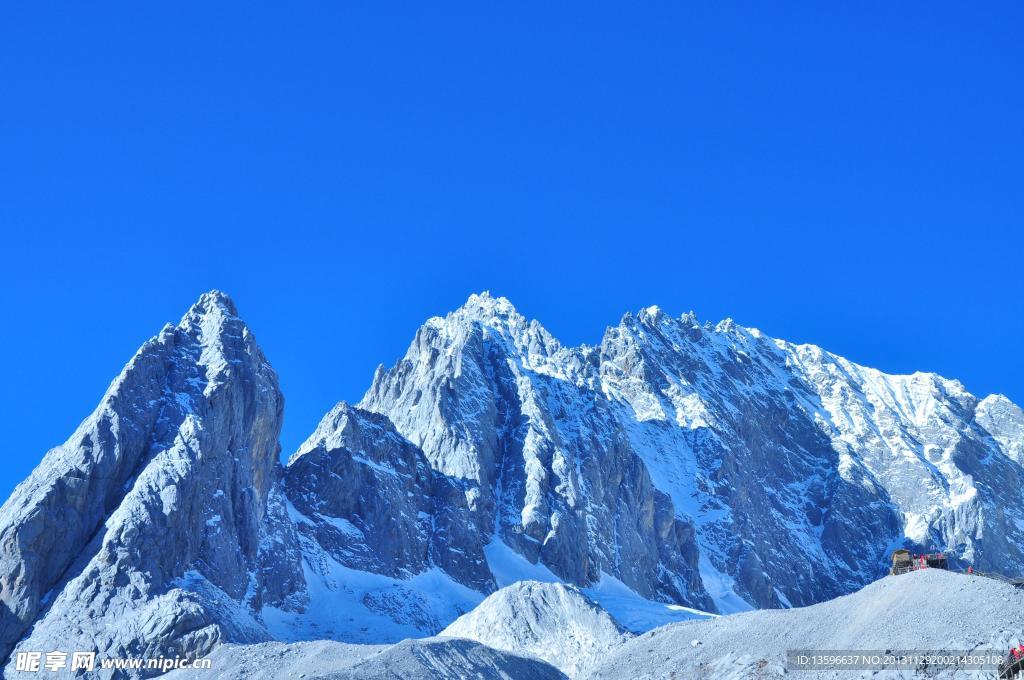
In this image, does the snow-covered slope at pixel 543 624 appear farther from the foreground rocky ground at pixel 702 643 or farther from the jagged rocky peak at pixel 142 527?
the jagged rocky peak at pixel 142 527

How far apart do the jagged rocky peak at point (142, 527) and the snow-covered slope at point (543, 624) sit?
27.6m

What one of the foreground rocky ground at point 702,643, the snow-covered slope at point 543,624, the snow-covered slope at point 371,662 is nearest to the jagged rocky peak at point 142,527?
the snow-covered slope at point 371,662

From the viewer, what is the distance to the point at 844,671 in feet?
310

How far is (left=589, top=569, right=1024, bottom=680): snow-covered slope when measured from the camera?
305 feet

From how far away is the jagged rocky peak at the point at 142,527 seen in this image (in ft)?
527

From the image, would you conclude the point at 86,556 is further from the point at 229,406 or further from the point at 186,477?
the point at 229,406

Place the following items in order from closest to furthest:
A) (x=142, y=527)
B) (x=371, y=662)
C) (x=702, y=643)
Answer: (x=702, y=643) → (x=371, y=662) → (x=142, y=527)

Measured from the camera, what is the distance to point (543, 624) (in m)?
170

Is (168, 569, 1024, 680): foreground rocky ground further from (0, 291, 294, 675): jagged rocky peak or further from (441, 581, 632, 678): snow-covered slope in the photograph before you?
(0, 291, 294, 675): jagged rocky peak

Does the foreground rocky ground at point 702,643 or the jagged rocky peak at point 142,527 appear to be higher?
the jagged rocky peak at point 142,527

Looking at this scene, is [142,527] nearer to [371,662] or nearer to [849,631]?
[371,662]

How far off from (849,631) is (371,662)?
4779cm

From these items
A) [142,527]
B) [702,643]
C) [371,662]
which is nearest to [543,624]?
[371,662]

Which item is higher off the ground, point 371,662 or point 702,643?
point 371,662
